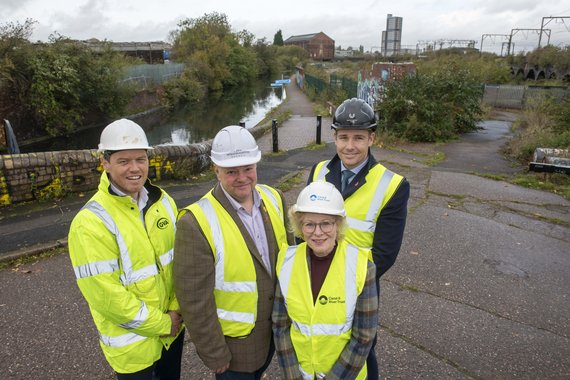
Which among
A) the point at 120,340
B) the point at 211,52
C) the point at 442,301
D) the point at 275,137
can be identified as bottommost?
the point at 442,301

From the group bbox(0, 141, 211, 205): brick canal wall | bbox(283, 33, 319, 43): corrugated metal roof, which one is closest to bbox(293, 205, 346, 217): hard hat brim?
bbox(0, 141, 211, 205): brick canal wall

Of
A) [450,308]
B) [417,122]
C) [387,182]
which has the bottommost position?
[450,308]

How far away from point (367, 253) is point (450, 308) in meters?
2.40

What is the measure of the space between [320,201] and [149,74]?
30.2m

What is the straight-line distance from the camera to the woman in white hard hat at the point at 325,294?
179cm

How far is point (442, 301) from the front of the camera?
3861 millimetres

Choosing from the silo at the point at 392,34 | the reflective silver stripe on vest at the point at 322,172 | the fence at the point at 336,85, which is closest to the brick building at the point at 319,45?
the silo at the point at 392,34

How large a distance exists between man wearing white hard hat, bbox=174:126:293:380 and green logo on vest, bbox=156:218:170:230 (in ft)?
1.00

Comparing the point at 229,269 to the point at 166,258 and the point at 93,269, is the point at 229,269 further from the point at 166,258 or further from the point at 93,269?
the point at 93,269

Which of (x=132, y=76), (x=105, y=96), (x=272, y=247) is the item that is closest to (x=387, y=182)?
(x=272, y=247)

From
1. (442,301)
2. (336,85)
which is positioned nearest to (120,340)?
(442,301)

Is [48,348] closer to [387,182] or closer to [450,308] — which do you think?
[387,182]

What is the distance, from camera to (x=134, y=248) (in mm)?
1885

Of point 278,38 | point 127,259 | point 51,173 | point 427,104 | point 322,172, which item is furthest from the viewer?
point 278,38
